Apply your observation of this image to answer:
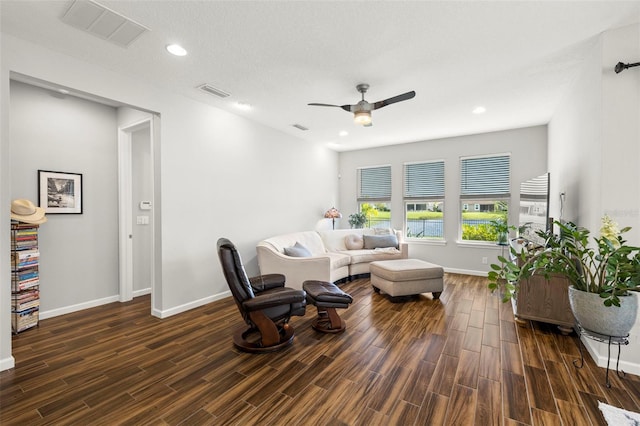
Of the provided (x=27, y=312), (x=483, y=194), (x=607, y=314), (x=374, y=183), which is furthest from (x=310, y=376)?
(x=374, y=183)

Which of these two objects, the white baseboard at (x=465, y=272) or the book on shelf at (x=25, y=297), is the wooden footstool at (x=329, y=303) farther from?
the white baseboard at (x=465, y=272)

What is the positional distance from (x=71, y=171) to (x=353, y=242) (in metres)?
4.56

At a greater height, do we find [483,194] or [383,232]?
[483,194]

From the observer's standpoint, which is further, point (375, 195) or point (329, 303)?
point (375, 195)

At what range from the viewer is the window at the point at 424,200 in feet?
19.8

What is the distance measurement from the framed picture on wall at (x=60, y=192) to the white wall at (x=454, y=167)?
16.9ft

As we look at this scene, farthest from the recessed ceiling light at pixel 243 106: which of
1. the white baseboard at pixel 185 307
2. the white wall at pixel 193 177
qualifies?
the white baseboard at pixel 185 307

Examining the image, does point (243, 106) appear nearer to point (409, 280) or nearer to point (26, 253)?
point (26, 253)

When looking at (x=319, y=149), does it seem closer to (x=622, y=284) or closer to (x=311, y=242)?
(x=311, y=242)

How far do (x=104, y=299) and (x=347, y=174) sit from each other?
532cm

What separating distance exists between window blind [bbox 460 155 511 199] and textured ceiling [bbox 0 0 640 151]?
1.54m

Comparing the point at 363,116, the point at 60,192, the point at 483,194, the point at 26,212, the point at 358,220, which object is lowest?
the point at 358,220

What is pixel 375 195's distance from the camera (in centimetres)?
681

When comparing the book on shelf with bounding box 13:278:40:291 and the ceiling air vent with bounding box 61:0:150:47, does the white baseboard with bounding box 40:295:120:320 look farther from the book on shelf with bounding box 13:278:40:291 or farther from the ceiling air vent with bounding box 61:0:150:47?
the ceiling air vent with bounding box 61:0:150:47
